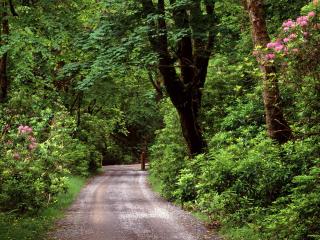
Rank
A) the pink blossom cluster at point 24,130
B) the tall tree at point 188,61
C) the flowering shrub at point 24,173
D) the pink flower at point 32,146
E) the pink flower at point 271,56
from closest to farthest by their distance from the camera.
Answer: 1. the pink flower at point 271,56
2. the flowering shrub at point 24,173
3. the pink blossom cluster at point 24,130
4. the pink flower at point 32,146
5. the tall tree at point 188,61

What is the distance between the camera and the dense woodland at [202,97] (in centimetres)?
970

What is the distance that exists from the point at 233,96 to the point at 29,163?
8789 mm

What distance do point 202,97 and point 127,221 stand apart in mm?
8226

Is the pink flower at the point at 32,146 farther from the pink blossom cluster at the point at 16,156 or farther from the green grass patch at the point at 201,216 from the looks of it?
the green grass patch at the point at 201,216

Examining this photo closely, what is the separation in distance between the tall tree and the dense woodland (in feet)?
0.16

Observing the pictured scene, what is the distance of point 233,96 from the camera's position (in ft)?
65.2

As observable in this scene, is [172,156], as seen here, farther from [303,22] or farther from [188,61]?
[303,22]

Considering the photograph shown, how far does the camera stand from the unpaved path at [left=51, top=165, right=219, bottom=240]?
40.0ft

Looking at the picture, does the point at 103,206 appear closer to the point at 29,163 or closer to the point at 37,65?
the point at 29,163

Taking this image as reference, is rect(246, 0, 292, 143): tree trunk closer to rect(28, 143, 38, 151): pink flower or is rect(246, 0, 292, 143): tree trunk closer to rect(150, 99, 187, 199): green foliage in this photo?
rect(150, 99, 187, 199): green foliage

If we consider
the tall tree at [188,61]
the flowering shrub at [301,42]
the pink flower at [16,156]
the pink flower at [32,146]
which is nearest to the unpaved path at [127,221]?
the pink flower at [16,156]

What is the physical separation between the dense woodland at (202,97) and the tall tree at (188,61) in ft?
0.16

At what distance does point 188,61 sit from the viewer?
1944 cm

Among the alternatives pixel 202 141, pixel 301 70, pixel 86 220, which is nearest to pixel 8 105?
pixel 86 220
